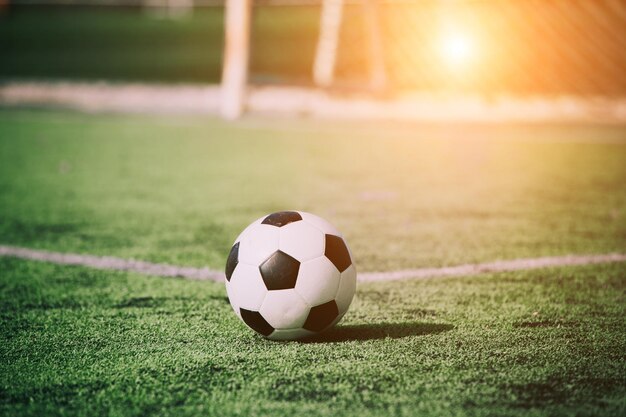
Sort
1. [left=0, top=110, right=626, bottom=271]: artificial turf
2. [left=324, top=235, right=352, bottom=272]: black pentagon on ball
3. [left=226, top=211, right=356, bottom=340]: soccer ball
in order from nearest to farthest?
1. [left=226, top=211, right=356, bottom=340]: soccer ball
2. [left=324, top=235, right=352, bottom=272]: black pentagon on ball
3. [left=0, top=110, right=626, bottom=271]: artificial turf

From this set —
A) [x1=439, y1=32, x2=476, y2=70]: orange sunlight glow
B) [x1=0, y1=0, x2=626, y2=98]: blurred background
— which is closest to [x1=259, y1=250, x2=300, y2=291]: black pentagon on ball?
[x1=0, y1=0, x2=626, y2=98]: blurred background

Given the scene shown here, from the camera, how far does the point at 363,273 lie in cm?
367

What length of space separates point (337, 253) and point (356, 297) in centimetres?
58

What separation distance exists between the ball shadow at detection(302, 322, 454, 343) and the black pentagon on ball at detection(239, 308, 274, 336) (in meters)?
0.14

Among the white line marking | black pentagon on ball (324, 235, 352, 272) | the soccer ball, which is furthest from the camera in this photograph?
the white line marking

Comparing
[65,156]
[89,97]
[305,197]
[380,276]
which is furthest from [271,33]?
[380,276]

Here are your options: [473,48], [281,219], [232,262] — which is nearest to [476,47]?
[473,48]

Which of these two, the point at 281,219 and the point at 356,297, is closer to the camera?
the point at 281,219

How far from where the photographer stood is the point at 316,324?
2.62 meters

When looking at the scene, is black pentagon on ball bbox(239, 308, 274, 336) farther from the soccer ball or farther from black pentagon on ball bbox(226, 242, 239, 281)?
black pentagon on ball bbox(226, 242, 239, 281)

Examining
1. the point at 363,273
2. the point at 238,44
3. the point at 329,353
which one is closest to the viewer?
the point at 329,353

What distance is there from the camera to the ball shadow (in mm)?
2717

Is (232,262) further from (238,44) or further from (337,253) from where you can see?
(238,44)

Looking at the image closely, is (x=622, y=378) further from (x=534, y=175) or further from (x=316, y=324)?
(x=534, y=175)
